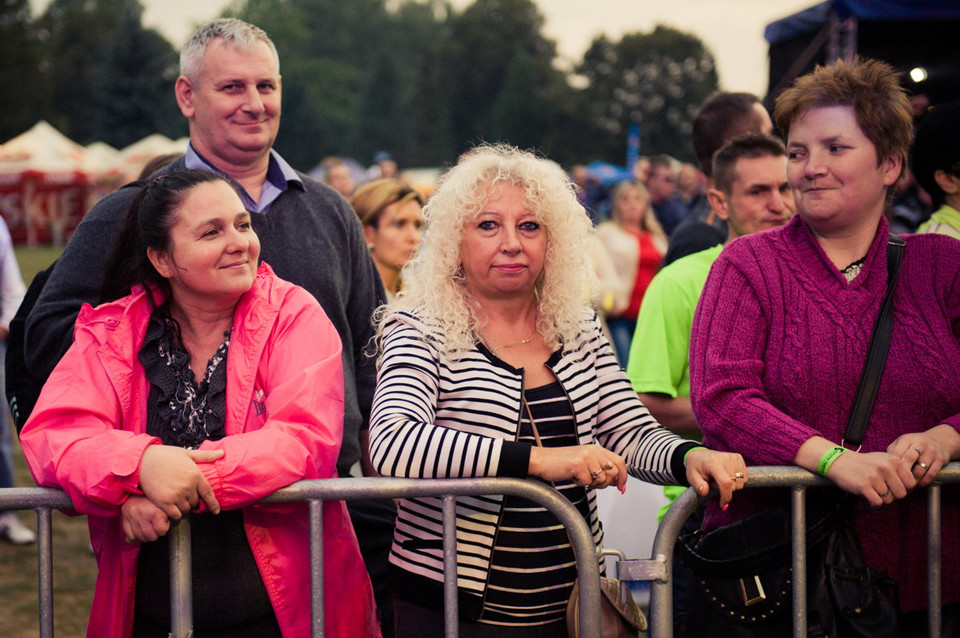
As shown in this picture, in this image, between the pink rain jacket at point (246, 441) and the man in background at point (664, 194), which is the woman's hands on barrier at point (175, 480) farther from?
the man in background at point (664, 194)

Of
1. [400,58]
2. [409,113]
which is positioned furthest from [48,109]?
[400,58]

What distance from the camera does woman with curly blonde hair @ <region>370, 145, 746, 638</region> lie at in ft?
7.93

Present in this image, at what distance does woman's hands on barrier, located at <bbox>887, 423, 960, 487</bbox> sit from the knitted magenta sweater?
0.09 m

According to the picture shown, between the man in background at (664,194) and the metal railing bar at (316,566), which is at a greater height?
the man in background at (664,194)

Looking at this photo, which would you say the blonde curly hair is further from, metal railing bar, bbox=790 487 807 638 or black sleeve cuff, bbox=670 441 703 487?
metal railing bar, bbox=790 487 807 638

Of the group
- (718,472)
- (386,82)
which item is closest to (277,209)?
(718,472)

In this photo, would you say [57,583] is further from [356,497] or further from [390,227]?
[356,497]

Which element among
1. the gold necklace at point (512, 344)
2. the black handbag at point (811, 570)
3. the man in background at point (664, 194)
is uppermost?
the man in background at point (664, 194)

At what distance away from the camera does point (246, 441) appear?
2.37m

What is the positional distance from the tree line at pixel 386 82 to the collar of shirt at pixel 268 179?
42.9 m

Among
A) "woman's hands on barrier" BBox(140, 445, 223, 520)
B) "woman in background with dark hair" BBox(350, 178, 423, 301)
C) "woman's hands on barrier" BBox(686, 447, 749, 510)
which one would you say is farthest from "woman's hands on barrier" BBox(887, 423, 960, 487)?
"woman in background with dark hair" BBox(350, 178, 423, 301)

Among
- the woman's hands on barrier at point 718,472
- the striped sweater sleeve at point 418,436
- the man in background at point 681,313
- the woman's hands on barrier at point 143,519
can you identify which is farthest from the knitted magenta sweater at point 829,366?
the woman's hands on barrier at point 143,519

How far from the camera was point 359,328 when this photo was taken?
144 inches

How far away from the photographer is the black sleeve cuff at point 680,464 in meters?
2.55
